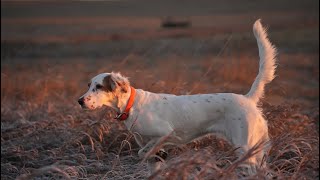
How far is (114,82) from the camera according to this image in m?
5.38

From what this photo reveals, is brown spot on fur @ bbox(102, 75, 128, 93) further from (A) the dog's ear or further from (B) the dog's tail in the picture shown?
(B) the dog's tail

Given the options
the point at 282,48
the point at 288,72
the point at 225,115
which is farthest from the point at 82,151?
the point at 282,48

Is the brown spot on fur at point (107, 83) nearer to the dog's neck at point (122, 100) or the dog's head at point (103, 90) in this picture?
the dog's head at point (103, 90)

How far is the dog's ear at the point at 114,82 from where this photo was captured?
539 cm

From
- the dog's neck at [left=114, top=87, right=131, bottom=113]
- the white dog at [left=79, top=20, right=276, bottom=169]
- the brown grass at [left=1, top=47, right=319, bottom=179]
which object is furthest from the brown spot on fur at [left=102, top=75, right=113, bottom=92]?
Answer: the brown grass at [left=1, top=47, right=319, bottom=179]

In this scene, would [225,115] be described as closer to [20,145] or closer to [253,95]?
[253,95]

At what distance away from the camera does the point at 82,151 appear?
6500 millimetres

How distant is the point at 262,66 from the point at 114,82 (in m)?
1.50

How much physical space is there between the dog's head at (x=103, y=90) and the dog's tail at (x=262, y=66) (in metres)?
1.28

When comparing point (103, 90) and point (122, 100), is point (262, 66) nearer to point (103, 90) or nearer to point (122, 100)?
point (122, 100)

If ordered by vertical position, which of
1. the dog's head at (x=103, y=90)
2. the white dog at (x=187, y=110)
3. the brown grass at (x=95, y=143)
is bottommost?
the brown grass at (x=95, y=143)

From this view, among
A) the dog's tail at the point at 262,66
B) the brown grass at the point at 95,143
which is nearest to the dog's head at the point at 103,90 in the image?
the brown grass at the point at 95,143

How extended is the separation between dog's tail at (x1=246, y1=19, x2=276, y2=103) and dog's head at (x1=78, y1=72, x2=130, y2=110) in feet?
4.21

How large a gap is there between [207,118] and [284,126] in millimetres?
1663
